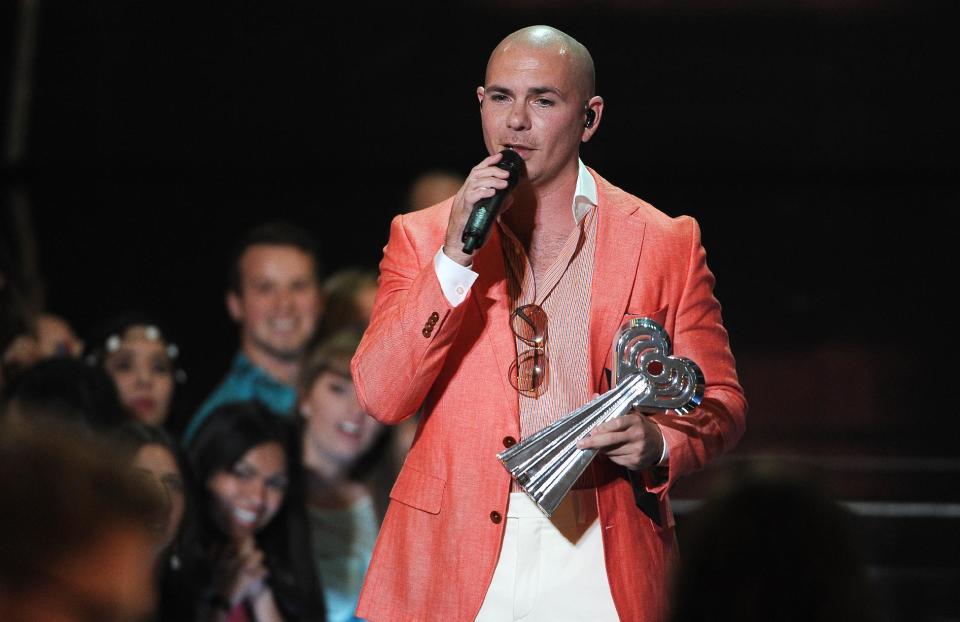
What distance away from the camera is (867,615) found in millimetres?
1076

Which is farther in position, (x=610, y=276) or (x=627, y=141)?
(x=627, y=141)

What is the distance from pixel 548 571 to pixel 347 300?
2475 mm

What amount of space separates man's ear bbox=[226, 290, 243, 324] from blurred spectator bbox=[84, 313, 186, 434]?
24 centimetres

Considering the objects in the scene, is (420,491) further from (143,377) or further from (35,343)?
(35,343)

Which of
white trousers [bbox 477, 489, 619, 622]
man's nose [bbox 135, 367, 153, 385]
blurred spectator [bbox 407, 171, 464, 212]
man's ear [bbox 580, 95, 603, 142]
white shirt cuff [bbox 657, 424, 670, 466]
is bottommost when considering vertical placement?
white trousers [bbox 477, 489, 619, 622]

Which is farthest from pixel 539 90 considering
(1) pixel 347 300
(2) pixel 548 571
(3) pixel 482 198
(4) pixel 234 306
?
(4) pixel 234 306

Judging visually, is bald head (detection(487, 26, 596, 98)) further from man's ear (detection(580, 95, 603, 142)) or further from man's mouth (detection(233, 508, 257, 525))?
man's mouth (detection(233, 508, 257, 525))

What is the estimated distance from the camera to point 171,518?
3.74 metres

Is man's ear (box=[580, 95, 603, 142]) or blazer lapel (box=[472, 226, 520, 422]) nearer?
blazer lapel (box=[472, 226, 520, 422])

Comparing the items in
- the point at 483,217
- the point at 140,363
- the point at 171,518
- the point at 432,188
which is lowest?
the point at 171,518

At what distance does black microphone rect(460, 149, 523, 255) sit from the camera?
6.11ft

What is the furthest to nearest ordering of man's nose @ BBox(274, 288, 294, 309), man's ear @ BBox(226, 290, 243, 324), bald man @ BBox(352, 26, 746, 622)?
1. man's ear @ BBox(226, 290, 243, 324)
2. man's nose @ BBox(274, 288, 294, 309)
3. bald man @ BBox(352, 26, 746, 622)

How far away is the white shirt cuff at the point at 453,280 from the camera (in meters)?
1.92

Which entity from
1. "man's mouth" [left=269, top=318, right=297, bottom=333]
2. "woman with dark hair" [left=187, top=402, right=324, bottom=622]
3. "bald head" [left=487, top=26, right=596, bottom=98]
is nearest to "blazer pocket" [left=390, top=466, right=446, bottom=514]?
"bald head" [left=487, top=26, right=596, bottom=98]
